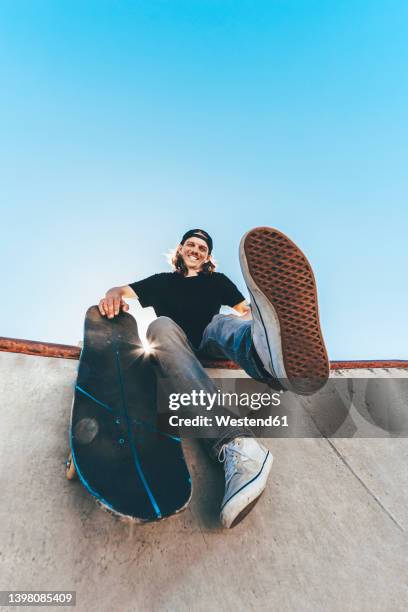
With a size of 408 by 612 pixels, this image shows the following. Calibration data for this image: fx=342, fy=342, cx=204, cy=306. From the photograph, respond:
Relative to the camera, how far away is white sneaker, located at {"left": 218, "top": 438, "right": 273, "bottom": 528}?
130cm

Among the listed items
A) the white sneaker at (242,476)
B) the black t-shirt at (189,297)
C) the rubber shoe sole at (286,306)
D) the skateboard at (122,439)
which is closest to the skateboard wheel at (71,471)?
the skateboard at (122,439)

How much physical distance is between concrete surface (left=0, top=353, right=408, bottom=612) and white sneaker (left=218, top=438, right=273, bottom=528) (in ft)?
0.59

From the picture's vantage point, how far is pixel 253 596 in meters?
1.20

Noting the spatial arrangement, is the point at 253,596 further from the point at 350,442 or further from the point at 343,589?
the point at 350,442

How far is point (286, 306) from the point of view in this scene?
131 cm

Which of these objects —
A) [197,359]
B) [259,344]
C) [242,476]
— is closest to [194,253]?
[197,359]

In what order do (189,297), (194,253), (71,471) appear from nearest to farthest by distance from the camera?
(71,471) < (189,297) < (194,253)

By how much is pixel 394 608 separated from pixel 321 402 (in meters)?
1.33

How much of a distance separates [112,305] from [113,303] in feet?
0.06

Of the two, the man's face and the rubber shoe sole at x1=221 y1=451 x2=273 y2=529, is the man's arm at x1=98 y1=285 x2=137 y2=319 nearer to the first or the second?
the man's face

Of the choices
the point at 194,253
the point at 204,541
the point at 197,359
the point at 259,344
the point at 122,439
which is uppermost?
the point at 194,253

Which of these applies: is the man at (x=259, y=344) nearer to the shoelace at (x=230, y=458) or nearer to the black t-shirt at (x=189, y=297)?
the shoelace at (x=230, y=458)

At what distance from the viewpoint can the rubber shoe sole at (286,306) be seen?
4.18ft

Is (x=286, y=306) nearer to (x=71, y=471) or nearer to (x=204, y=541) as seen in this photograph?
(x=204, y=541)
